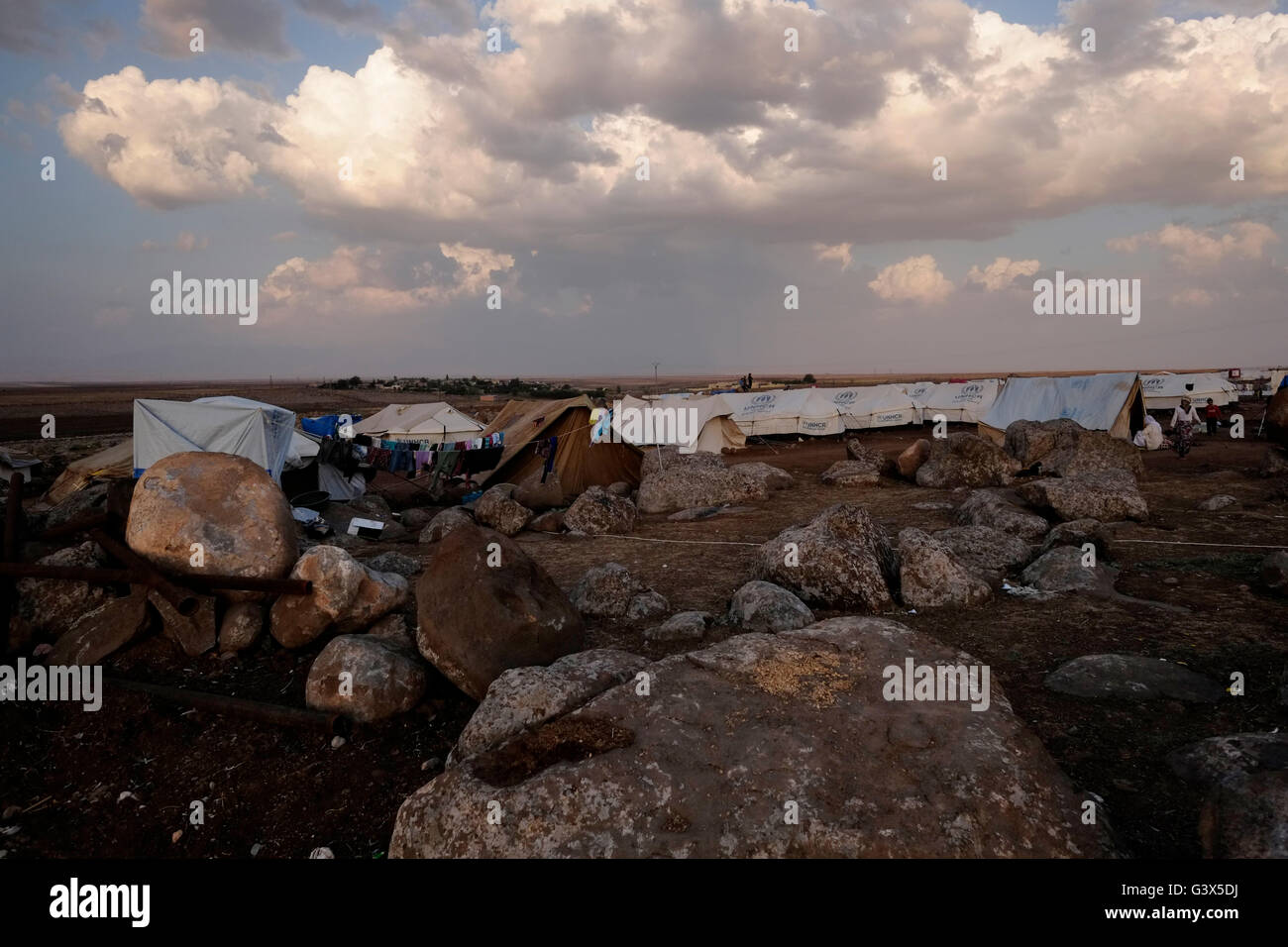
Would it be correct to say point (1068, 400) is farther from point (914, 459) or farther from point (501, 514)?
point (501, 514)

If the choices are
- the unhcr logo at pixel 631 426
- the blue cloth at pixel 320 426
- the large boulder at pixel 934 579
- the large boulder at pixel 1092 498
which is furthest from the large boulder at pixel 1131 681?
the blue cloth at pixel 320 426

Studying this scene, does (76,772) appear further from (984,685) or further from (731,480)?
(731,480)

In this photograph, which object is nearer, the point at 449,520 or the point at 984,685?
the point at 984,685

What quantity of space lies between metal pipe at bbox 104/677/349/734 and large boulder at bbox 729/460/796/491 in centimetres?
1171

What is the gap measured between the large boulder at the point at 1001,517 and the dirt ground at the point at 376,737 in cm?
177

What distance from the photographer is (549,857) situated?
10.8 ft

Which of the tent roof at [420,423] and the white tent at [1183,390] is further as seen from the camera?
the white tent at [1183,390]

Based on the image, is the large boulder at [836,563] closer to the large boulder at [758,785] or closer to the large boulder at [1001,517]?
the large boulder at [1001,517]

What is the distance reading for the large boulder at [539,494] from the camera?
603 inches

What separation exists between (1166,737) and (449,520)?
1076 centimetres

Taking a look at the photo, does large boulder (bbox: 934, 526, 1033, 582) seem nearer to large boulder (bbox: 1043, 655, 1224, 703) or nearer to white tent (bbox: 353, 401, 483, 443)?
large boulder (bbox: 1043, 655, 1224, 703)

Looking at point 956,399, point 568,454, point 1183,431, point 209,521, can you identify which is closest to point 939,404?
point 956,399

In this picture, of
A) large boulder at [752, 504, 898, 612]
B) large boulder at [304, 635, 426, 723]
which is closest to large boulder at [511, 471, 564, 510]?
large boulder at [752, 504, 898, 612]
